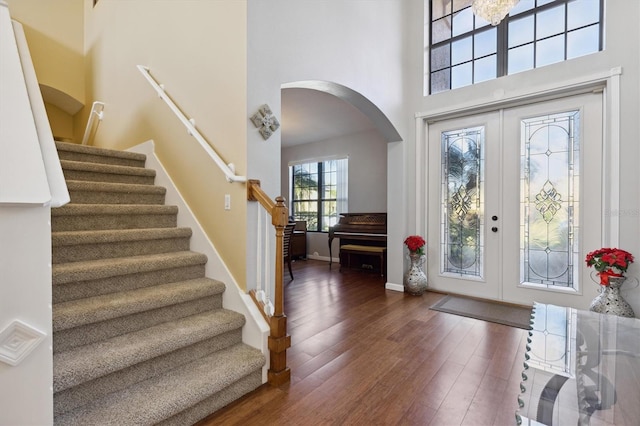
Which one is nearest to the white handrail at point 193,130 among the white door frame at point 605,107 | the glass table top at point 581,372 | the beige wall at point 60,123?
the glass table top at point 581,372

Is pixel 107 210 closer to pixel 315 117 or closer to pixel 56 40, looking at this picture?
pixel 315 117

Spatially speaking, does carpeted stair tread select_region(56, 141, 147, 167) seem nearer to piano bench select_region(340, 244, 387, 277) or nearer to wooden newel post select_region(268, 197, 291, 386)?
wooden newel post select_region(268, 197, 291, 386)

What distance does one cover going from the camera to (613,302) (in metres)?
2.79

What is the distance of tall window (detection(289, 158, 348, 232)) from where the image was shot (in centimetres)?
679

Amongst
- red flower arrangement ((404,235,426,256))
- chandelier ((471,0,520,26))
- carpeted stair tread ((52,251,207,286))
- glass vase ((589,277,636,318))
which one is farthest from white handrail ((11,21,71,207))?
glass vase ((589,277,636,318))

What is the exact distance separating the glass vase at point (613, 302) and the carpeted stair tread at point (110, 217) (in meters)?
4.08

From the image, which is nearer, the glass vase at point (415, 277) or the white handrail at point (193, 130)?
the white handrail at point (193, 130)

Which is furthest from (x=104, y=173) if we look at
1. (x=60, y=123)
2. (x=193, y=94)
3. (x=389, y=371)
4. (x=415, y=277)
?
(x=60, y=123)

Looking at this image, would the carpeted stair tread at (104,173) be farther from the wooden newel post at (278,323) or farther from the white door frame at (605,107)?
the white door frame at (605,107)

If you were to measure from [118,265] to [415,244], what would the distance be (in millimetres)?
3279

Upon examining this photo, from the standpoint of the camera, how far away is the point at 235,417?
1621 millimetres

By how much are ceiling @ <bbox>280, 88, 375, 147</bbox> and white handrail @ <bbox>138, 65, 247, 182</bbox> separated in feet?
5.56

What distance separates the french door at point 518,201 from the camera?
10.4 feet

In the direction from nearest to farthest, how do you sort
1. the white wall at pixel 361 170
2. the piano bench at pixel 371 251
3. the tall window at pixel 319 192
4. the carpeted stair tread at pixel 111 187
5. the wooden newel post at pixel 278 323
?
the wooden newel post at pixel 278 323 → the carpeted stair tread at pixel 111 187 → the piano bench at pixel 371 251 → the white wall at pixel 361 170 → the tall window at pixel 319 192
